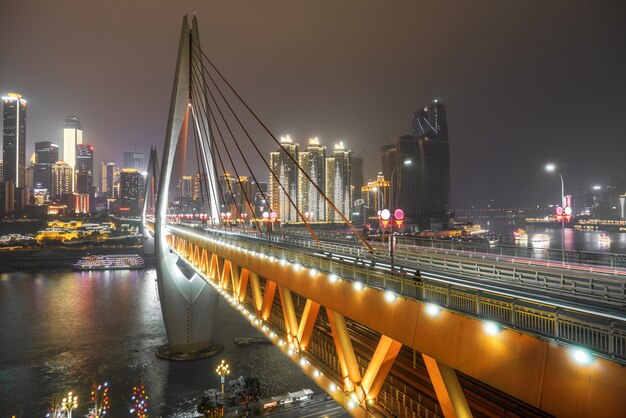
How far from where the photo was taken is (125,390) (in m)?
29.7

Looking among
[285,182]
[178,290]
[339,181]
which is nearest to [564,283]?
[178,290]

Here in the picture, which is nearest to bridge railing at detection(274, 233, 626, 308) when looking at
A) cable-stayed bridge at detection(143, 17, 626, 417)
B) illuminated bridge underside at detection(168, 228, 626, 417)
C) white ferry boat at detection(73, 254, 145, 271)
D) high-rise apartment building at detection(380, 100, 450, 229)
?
cable-stayed bridge at detection(143, 17, 626, 417)

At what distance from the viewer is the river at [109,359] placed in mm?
28797

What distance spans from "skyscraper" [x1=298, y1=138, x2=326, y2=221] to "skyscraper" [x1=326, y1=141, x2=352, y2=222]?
8.71 ft

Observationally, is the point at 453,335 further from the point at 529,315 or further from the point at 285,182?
the point at 285,182

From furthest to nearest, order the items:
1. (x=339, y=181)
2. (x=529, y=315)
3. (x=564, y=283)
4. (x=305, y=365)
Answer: (x=339, y=181), (x=305, y=365), (x=564, y=283), (x=529, y=315)

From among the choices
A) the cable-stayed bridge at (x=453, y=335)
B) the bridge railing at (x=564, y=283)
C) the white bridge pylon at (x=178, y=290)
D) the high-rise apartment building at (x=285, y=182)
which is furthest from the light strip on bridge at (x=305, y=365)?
the high-rise apartment building at (x=285, y=182)

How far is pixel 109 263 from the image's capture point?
88938 mm

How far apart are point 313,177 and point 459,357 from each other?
512 feet

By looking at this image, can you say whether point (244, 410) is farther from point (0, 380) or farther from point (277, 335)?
point (0, 380)

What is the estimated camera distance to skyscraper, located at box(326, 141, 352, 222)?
522ft

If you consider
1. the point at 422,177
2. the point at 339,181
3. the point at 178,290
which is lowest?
the point at 178,290

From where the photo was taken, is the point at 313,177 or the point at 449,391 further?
the point at 313,177

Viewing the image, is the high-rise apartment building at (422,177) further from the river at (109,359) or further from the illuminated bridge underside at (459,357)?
the illuminated bridge underside at (459,357)
